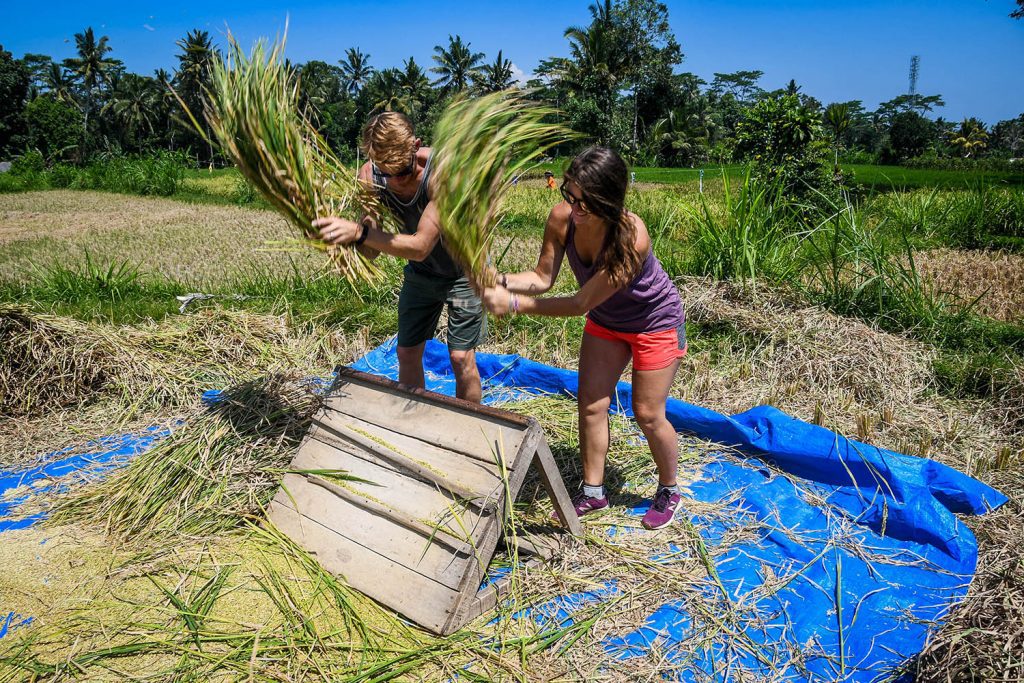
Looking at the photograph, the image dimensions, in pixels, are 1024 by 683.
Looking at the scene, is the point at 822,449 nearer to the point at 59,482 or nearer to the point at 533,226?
the point at 59,482

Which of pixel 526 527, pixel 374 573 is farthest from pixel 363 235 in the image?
pixel 526 527

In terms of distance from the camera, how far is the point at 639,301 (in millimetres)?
2225

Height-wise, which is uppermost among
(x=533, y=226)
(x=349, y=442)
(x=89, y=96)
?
(x=89, y=96)

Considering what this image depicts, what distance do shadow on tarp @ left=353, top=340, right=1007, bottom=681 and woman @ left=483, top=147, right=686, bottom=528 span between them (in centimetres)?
38

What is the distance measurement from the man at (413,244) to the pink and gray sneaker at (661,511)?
913 millimetres

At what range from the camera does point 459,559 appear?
81.4 inches

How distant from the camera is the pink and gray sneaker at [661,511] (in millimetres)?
2514

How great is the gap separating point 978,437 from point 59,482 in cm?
424

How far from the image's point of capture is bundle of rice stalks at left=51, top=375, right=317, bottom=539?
8.36ft

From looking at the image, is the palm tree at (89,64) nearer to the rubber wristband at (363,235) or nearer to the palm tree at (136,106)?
the palm tree at (136,106)

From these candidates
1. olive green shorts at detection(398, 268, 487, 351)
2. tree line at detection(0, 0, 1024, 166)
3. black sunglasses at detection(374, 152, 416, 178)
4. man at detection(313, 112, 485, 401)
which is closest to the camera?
man at detection(313, 112, 485, 401)

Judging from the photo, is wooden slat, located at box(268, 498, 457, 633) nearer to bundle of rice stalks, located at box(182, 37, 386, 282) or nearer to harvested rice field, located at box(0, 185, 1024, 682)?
harvested rice field, located at box(0, 185, 1024, 682)

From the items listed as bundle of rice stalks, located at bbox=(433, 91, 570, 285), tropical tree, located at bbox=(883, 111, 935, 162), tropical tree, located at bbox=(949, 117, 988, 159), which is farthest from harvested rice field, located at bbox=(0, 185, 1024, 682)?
tropical tree, located at bbox=(949, 117, 988, 159)

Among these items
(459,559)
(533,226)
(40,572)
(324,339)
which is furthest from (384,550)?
(533,226)
